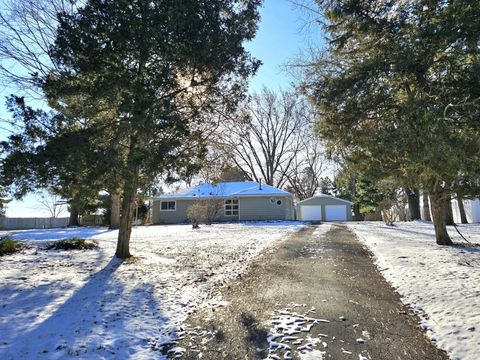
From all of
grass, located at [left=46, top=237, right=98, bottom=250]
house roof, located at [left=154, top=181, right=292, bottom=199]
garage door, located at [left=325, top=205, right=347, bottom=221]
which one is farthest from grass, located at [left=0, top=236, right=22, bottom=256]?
garage door, located at [left=325, top=205, right=347, bottom=221]

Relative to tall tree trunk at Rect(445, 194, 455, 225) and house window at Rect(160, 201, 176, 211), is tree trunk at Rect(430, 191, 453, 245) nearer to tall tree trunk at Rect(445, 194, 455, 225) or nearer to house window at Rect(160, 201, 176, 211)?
tall tree trunk at Rect(445, 194, 455, 225)

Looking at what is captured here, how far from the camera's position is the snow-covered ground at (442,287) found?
3.88 metres

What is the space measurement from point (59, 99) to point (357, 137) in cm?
672

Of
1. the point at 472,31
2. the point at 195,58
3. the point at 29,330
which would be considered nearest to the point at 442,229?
the point at 472,31

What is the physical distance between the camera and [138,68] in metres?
7.32

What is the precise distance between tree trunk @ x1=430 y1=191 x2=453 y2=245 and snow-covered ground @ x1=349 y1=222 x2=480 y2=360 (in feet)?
1.72

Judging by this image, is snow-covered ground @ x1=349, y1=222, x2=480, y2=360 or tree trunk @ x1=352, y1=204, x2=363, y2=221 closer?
snow-covered ground @ x1=349, y1=222, x2=480, y2=360

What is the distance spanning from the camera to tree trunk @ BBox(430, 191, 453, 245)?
10.4 meters

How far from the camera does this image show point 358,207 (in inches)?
1565

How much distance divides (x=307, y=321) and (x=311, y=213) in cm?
3114

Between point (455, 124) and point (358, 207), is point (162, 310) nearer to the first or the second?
point (455, 124)

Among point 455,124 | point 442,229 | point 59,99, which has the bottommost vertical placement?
point 442,229

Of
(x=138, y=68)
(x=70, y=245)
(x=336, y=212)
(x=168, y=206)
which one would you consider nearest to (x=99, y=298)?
(x=138, y=68)

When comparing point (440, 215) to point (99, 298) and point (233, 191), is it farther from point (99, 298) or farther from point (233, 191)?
point (233, 191)
